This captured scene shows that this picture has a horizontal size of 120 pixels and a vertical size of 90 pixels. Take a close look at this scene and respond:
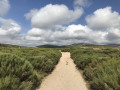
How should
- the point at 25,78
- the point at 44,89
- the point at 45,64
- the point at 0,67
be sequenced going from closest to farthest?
the point at 0,67 → the point at 25,78 → the point at 44,89 → the point at 45,64

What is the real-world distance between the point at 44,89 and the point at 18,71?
6.51 feet

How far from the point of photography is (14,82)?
13.1 ft

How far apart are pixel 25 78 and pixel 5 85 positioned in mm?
1602

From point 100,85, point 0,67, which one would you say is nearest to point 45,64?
point 0,67

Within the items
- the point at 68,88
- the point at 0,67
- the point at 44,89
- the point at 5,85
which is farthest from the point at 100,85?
the point at 0,67

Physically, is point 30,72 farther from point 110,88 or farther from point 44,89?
point 110,88

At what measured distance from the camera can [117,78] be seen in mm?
4078

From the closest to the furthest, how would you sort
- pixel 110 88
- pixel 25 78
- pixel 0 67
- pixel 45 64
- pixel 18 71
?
pixel 110 88 < pixel 0 67 < pixel 18 71 < pixel 25 78 < pixel 45 64

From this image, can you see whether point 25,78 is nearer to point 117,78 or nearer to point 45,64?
point 45,64

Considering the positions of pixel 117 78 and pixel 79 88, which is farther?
pixel 79 88

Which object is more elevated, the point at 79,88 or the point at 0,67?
the point at 0,67

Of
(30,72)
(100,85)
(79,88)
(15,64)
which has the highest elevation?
(15,64)

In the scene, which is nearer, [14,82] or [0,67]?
[14,82]

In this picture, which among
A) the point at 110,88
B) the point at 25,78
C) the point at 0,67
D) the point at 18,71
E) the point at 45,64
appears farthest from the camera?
the point at 45,64
